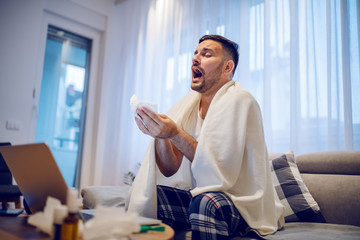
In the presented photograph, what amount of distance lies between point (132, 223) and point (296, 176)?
3.95ft

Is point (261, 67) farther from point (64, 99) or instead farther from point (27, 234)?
point (64, 99)

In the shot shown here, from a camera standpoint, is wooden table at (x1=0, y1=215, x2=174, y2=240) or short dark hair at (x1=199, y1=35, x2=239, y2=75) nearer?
wooden table at (x1=0, y1=215, x2=174, y2=240)

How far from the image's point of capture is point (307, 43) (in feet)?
7.34

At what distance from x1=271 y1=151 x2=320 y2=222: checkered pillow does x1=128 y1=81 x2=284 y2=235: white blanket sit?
0.29 metres

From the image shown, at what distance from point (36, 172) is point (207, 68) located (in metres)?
0.99

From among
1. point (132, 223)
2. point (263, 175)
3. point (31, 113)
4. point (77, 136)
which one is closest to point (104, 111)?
point (77, 136)

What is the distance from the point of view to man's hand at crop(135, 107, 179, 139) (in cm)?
120

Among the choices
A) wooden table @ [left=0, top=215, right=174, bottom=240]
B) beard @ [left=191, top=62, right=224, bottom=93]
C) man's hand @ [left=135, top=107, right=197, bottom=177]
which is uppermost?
beard @ [left=191, top=62, right=224, bottom=93]

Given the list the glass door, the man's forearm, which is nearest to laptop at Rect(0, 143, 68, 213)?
the man's forearm

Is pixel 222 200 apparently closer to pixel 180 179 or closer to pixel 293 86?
pixel 180 179

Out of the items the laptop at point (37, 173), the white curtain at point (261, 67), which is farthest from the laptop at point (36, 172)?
the white curtain at point (261, 67)

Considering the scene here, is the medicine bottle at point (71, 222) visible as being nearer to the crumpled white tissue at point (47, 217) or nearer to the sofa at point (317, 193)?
the crumpled white tissue at point (47, 217)

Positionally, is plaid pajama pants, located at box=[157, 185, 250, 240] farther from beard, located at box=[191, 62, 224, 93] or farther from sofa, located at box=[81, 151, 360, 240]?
beard, located at box=[191, 62, 224, 93]

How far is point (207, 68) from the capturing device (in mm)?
1546
